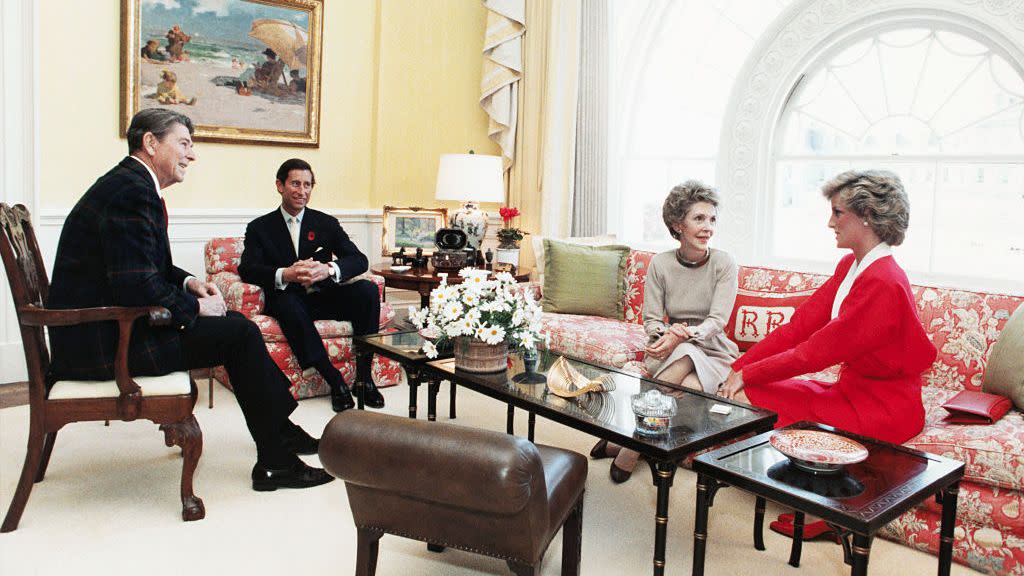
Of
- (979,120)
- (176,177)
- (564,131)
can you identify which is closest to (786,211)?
(979,120)

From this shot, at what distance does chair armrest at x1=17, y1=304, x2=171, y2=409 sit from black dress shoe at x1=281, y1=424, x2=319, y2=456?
669 millimetres

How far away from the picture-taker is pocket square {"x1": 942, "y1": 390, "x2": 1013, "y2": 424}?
2.80 meters

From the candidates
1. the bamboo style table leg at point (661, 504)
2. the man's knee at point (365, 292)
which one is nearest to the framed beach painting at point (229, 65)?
the man's knee at point (365, 292)

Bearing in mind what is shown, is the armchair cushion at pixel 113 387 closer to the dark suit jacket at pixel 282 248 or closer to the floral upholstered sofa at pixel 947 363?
the dark suit jacket at pixel 282 248

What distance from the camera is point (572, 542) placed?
7.77 feet

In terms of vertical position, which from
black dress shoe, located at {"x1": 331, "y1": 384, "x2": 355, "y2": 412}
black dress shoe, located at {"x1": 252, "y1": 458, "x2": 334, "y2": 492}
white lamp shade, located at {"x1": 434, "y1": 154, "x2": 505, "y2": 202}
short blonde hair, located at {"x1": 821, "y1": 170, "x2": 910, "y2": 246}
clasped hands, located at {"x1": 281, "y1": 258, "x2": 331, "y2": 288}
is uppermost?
white lamp shade, located at {"x1": 434, "y1": 154, "x2": 505, "y2": 202}

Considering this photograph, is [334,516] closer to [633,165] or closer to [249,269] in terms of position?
[249,269]

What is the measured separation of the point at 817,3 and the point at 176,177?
12.5ft

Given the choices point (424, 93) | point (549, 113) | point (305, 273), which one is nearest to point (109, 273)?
point (305, 273)

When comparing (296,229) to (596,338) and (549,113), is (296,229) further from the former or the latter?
(549,113)

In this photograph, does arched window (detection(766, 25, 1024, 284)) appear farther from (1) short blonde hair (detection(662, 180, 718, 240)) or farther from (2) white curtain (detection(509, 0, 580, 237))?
(1) short blonde hair (detection(662, 180, 718, 240))

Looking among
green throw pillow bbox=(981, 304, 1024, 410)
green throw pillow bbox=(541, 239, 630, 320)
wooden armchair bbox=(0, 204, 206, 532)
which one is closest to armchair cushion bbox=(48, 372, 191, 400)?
wooden armchair bbox=(0, 204, 206, 532)

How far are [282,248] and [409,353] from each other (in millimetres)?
1503

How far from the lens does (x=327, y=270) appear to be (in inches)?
171
